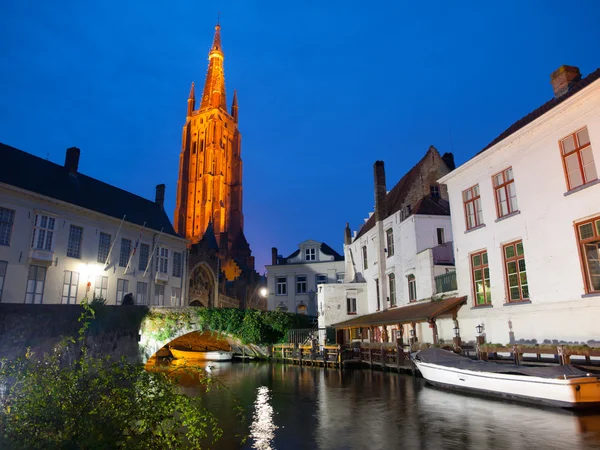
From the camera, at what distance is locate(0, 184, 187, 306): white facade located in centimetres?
2570

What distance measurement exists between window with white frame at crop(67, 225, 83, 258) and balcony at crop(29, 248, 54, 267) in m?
1.54

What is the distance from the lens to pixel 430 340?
78.1ft

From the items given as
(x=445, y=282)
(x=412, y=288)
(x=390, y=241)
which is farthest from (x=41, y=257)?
(x=445, y=282)

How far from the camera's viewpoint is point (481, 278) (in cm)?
1894

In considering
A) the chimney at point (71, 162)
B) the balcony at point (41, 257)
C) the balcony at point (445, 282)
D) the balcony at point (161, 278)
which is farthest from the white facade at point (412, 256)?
the chimney at point (71, 162)

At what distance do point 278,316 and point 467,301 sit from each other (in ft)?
61.9

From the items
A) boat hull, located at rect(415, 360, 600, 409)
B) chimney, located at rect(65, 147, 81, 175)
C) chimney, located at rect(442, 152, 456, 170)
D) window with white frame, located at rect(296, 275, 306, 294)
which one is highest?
chimney, located at rect(65, 147, 81, 175)

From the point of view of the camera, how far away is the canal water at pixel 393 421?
8766mm

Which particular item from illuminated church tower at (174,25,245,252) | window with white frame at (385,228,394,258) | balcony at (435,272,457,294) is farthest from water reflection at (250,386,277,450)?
illuminated church tower at (174,25,245,252)

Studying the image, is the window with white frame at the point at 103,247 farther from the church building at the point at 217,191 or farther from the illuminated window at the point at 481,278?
the church building at the point at 217,191

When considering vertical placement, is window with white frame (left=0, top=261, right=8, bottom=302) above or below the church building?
below

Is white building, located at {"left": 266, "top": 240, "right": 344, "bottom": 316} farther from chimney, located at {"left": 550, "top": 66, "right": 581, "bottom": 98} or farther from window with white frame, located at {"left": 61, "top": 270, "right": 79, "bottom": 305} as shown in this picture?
chimney, located at {"left": 550, "top": 66, "right": 581, "bottom": 98}

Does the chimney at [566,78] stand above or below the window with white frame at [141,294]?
above

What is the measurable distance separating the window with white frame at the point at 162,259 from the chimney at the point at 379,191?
61.5 feet
